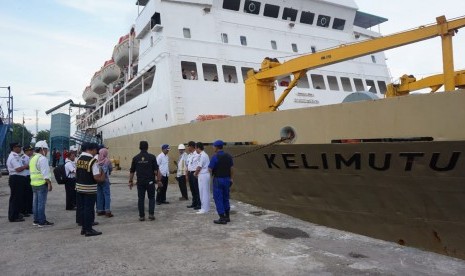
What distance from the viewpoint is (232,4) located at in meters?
13.1

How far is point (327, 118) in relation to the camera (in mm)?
5789

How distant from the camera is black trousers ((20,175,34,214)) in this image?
7000 mm

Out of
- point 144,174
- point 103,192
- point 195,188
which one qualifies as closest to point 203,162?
point 195,188

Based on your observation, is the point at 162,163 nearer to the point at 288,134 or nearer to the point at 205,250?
the point at 288,134

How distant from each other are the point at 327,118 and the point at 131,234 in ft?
11.5

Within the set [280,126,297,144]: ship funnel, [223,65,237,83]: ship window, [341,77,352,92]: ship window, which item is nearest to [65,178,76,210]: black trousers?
[280,126,297,144]: ship funnel

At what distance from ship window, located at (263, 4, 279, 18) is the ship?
0.12 feet

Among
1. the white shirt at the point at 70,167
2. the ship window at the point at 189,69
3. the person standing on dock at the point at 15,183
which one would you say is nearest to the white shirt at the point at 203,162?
the white shirt at the point at 70,167

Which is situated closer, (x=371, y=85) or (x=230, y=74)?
(x=230, y=74)

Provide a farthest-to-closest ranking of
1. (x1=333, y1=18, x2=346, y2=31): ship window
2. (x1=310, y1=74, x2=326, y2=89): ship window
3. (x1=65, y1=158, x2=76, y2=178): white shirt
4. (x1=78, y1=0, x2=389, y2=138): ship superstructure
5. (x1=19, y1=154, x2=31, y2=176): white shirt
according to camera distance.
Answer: (x1=333, y1=18, x2=346, y2=31): ship window
(x1=310, y1=74, x2=326, y2=89): ship window
(x1=78, y1=0, x2=389, y2=138): ship superstructure
(x1=65, y1=158, x2=76, y2=178): white shirt
(x1=19, y1=154, x2=31, y2=176): white shirt

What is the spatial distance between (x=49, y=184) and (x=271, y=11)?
10.3 meters

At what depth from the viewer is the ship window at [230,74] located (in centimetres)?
1227

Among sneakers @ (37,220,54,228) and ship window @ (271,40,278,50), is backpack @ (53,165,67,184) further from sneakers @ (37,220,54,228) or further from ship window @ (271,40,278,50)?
ship window @ (271,40,278,50)

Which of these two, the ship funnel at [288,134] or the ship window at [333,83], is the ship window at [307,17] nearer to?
the ship window at [333,83]
